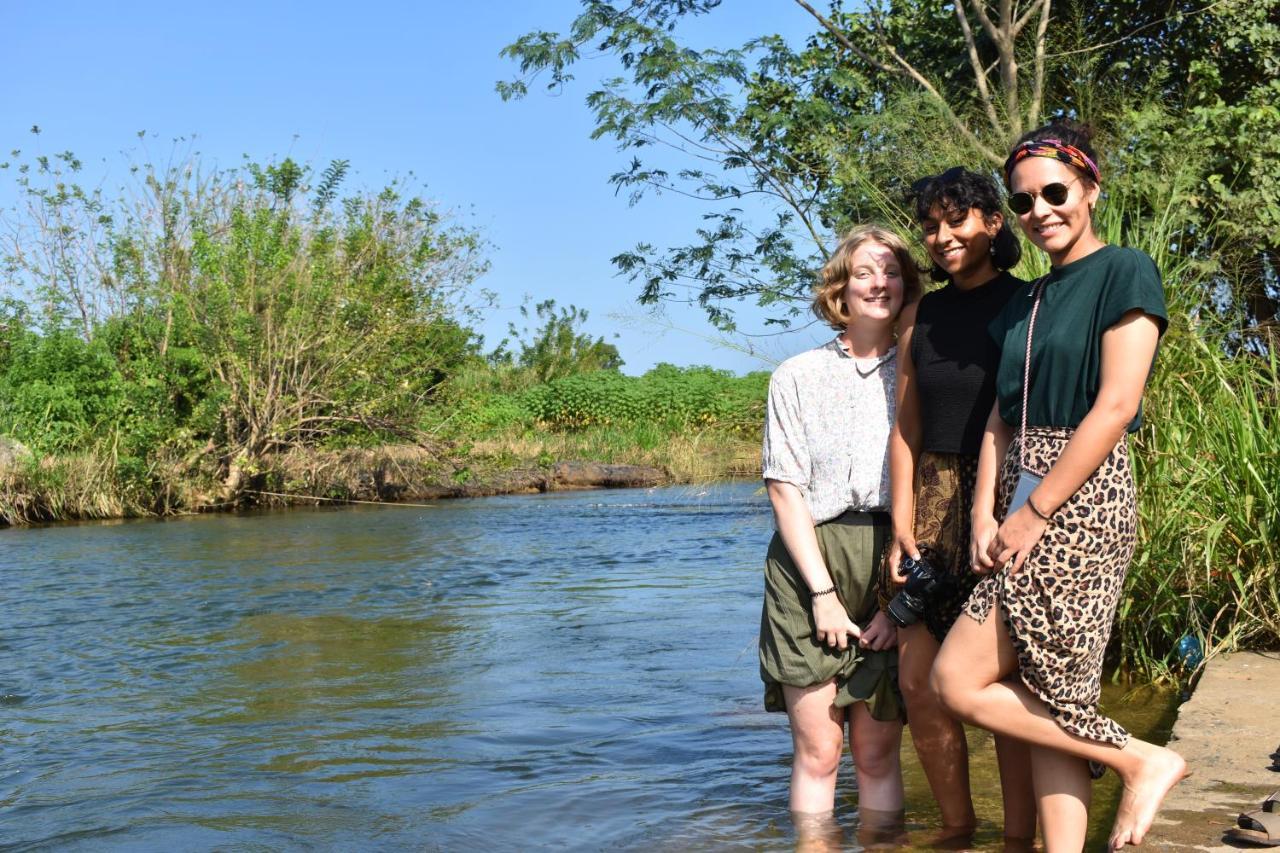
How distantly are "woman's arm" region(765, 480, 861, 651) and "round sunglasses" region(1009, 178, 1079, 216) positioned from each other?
0.92m

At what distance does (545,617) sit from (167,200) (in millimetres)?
13128

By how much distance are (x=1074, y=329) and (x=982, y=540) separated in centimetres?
51

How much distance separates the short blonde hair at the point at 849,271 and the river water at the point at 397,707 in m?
1.49

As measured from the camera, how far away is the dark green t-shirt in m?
2.81

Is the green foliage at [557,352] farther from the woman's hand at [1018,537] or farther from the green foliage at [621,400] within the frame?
the woman's hand at [1018,537]

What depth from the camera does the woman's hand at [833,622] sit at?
3.39m

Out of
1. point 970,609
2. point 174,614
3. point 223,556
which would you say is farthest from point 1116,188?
point 223,556

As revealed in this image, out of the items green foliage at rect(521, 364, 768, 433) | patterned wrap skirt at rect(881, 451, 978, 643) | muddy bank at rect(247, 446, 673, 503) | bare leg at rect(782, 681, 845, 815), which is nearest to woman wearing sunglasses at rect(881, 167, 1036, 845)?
patterned wrap skirt at rect(881, 451, 978, 643)

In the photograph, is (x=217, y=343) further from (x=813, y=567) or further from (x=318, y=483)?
(x=813, y=567)

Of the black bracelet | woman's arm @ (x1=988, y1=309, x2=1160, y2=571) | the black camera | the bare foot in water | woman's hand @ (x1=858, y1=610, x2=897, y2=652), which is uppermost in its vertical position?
woman's arm @ (x1=988, y1=309, x2=1160, y2=571)

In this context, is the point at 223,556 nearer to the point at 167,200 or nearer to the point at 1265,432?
the point at 167,200

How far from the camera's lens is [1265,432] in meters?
4.98

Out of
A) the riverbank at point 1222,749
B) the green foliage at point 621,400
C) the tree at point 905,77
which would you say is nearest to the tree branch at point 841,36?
the tree at point 905,77

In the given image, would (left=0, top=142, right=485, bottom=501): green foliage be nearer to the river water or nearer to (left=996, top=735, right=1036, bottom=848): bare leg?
the river water
